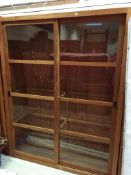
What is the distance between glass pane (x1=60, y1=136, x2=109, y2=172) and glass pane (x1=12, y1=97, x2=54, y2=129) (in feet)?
1.07

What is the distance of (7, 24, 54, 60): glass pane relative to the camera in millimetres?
1974

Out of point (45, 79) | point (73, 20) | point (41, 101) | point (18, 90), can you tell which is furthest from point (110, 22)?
point (18, 90)

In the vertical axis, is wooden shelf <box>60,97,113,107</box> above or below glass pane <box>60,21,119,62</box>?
below

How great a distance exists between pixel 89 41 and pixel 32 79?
2.95 feet

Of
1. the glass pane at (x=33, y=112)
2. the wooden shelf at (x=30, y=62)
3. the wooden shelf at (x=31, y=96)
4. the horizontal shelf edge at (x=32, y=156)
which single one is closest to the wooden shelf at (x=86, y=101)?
the wooden shelf at (x=31, y=96)

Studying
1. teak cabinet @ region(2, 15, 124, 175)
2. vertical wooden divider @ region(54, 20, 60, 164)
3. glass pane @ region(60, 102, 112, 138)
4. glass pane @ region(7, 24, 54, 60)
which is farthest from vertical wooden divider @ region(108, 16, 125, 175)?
glass pane @ region(7, 24, 54, 60)

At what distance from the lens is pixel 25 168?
220 centimetres

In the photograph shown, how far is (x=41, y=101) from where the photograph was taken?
2.22m

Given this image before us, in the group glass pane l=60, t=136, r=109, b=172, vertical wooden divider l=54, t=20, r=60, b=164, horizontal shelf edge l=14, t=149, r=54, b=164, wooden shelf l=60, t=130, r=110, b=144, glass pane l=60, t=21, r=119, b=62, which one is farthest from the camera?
horizontal shelf edge l=14, t=149, r=54, b=164

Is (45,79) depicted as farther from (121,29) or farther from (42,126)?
(121,29)

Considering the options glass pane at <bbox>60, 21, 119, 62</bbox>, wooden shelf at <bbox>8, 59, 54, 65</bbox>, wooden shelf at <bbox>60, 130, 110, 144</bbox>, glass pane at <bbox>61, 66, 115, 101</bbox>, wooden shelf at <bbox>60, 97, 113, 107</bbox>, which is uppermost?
glass pane at <bbox>60, 21, 119, 62</bbox>

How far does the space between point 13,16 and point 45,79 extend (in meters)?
0.80

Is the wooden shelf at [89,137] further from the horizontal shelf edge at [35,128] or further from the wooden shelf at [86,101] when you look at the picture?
the wooden shelf at [86,101]

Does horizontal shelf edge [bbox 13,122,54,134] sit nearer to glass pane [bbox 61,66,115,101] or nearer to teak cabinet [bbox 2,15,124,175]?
teak cabinet [bbox 2,15,124,175]
